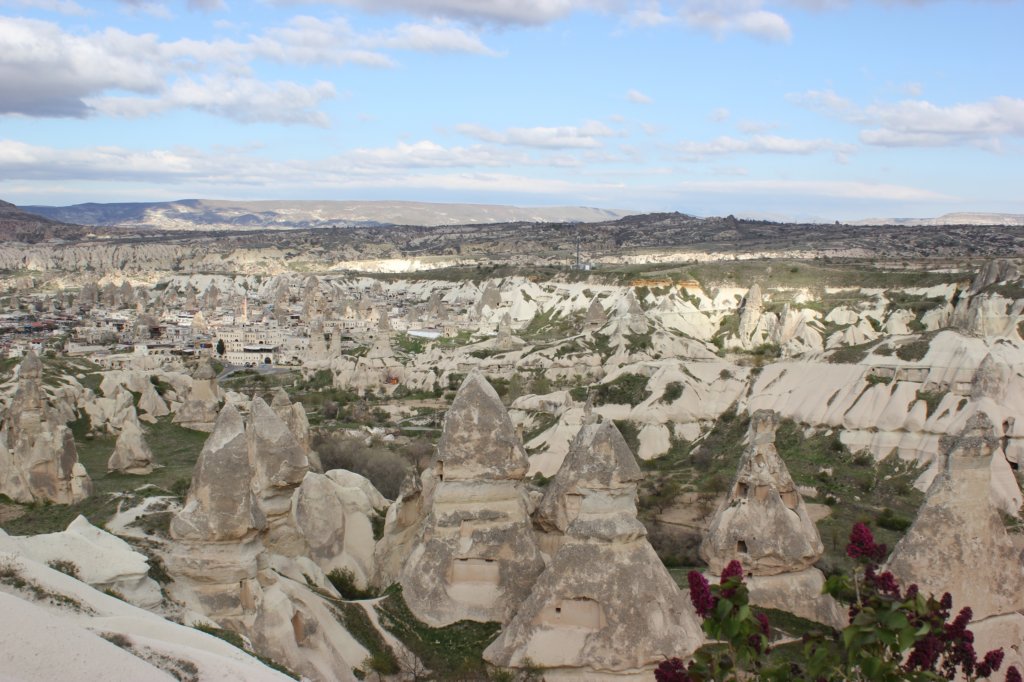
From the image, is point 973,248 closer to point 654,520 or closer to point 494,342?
point 494,342

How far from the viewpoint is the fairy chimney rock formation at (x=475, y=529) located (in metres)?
9.89

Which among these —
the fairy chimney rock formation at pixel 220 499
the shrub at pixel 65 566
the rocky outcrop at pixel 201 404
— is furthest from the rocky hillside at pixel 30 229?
the shrub at pixel 65 566

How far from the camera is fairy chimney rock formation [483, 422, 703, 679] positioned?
8297mm

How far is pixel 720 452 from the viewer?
21891 mm

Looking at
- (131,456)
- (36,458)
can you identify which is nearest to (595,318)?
Result: (131,456)

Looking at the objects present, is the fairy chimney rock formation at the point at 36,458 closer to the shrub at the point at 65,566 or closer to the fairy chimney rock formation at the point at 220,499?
the fairy chimney rock formation at the point at 220,499

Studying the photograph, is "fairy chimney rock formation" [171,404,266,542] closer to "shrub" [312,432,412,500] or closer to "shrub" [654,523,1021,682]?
"shrub" [654,523,1021,682]

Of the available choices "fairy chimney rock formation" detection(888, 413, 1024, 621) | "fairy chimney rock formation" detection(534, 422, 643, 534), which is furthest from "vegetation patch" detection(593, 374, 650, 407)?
"fairy chimney rock formation" detection(888, 413, 1024, 621)

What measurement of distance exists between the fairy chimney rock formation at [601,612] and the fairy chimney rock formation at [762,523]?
189 centimetres

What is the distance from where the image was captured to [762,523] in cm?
1050

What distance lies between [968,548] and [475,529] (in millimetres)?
5179

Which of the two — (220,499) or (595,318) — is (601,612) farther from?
(595,318)

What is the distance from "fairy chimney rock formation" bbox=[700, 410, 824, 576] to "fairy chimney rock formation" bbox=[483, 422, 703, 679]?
189 cm

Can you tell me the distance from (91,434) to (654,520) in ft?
57.8
